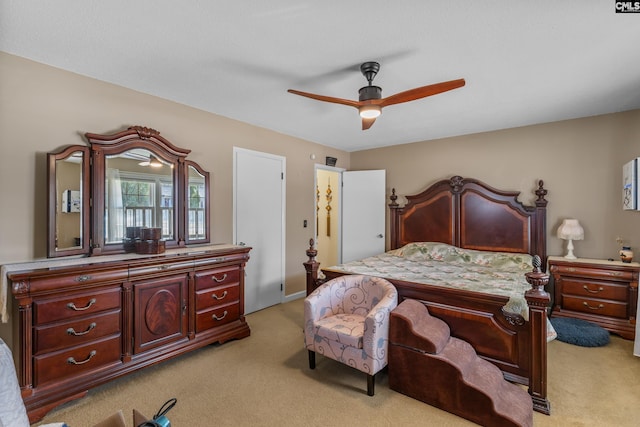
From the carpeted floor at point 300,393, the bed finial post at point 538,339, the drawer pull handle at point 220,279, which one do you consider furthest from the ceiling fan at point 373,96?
the carpeted floor at point 300,393

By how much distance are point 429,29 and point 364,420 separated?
8.48 feet

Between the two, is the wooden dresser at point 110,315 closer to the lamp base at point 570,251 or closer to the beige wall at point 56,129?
the beige wall at point 56,129

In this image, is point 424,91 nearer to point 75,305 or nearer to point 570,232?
point 570,232

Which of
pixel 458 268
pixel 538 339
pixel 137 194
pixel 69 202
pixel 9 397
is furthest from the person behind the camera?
pixel 458 268

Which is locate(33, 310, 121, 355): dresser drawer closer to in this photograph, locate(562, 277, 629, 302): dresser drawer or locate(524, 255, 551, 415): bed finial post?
locate(524, 255, 551, 415): bed finial post

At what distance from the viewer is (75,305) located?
6.94 feet

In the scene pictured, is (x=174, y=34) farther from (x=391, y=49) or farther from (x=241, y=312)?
(x=241, y=312)

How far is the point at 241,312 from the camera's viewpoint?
323 centimetres

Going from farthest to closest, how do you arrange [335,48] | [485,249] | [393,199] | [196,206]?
[393,199], [485,249], [196,206], [335,48]

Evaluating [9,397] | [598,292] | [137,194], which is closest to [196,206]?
[137,194]

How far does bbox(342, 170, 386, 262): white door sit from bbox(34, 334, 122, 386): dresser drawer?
12.3 feet

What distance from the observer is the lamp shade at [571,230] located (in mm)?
3541

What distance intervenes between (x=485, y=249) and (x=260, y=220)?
125 inches

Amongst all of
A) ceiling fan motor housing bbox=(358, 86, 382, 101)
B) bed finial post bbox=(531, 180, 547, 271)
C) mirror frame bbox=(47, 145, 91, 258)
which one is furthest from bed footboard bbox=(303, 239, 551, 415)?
mirror frame bbox=(47, 145, 91, 258)
